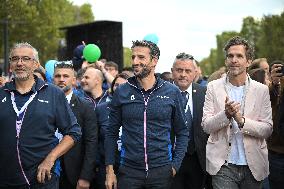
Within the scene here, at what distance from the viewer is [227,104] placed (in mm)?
5090

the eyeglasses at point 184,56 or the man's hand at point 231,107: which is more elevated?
the eyeglasses at point 184,56

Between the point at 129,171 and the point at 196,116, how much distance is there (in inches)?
70.3

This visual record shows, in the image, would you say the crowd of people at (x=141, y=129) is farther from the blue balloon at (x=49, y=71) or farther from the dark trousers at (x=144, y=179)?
the blue balloon at (x=49, y=71)

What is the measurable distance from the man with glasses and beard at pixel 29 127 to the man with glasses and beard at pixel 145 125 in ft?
1.82

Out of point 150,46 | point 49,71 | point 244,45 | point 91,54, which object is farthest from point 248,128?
point 91,54

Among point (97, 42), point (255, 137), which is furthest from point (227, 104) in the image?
point (97, 42)

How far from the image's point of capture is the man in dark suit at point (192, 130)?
662cm

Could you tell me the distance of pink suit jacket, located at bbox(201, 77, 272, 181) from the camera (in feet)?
17.6

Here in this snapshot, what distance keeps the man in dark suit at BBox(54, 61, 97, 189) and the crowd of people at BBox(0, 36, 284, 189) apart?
13 mm

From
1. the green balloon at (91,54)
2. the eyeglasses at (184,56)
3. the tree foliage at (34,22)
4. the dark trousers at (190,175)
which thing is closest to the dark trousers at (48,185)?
the dark trousers at (190,175)

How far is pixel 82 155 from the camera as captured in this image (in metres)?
6.48

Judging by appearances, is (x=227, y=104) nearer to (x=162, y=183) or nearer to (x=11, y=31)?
(x=162, y=183)

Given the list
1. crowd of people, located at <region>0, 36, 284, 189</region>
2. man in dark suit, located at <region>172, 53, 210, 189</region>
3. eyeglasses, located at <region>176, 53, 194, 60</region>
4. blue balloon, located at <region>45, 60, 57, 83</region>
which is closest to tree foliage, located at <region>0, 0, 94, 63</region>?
blue balloon, located at <region>45, 60, 57, 83</region>

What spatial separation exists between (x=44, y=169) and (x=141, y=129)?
1.09 m
